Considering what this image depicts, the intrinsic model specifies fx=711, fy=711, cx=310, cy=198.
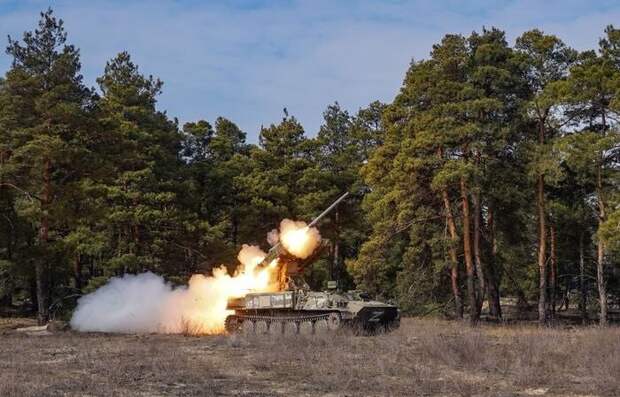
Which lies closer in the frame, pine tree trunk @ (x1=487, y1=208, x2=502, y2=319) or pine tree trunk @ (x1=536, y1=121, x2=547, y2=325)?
pine tree trunk @ (x1=536, y1=121, x2=547, y2=325)

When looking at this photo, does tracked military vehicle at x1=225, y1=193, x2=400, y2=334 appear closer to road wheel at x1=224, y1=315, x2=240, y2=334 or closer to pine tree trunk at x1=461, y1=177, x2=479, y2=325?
road wheel at x1=224, y1=315, x2=240, y2=334

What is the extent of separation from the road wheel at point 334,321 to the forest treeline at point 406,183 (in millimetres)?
9429

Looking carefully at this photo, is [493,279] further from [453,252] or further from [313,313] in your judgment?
[313,313]

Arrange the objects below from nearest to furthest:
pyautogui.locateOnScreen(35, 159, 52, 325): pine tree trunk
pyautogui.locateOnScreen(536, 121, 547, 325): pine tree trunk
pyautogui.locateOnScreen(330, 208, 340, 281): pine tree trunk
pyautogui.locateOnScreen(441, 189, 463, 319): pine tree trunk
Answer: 1. pyautogui.locateOnScreen(35, 159, 52, 325): pine tree trunk
2. pyautogui.locateOnScreen(536, 121, 547, 325): pine tree trunk
3. pyautogui.locateOnScreen(441, 189, 463, 319): pine tree trunk
4. pyautogui.locateOnScreen(330, 208, 340, 281): pine tree trunk

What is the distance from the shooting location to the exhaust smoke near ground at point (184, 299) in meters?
28.4

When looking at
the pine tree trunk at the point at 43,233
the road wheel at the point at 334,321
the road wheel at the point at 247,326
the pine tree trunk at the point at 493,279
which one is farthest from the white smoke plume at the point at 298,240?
the pine tree trunk at the point at 493,279

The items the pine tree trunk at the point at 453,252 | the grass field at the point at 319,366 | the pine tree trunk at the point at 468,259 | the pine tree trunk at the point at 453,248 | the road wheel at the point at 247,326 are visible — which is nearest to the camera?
the grass field at the point at 319,366

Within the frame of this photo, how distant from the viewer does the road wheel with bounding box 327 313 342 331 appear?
80.4 ft

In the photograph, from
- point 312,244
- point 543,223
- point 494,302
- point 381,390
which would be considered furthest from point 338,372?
point 494,302

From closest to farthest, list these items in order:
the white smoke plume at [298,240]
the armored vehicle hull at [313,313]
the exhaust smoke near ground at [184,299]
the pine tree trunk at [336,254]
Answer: the armored vehicle hull at [313,313]
the white smoke plume at [298,240]
the exhaust smoke near ground at [184,299]
the pine tree trunk at [336,254]

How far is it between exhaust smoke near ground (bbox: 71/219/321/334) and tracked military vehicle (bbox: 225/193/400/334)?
0.53m

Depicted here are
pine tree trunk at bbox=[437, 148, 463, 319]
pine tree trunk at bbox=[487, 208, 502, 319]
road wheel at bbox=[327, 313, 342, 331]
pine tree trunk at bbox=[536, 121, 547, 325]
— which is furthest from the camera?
pine tree trunk at bbox=[487, 208, 502, 319]

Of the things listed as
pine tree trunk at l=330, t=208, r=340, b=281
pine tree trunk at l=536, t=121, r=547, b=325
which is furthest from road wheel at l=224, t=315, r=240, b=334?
pine tree trunk at l=330, t=208, r=340, b=281

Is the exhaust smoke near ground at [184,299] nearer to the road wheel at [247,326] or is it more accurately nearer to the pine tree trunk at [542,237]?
the road wheel at [247,326]
